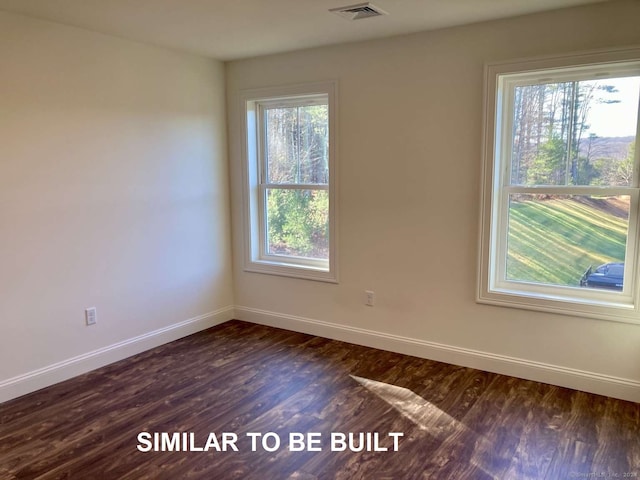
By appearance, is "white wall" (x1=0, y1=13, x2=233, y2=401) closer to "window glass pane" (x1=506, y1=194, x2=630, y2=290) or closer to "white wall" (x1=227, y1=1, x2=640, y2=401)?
"white wall" (x1=227, y1=1, x2=640, y2=401)

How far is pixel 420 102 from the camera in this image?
344 cm

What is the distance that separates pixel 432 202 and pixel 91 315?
8.54 ft

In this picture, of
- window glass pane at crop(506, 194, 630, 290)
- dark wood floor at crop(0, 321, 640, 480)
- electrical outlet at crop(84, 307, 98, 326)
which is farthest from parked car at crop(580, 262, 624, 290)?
electrical outlet at crop(84, 307, 98, 326)

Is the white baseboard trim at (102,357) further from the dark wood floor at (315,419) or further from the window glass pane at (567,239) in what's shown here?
the window glass pane at (567,239)

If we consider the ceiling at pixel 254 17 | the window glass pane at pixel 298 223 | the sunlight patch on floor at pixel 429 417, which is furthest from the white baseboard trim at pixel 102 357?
the ceiling at pixel 254 17

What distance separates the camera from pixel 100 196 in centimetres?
342

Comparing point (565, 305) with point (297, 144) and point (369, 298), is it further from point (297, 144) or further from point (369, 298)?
point (297, 144)

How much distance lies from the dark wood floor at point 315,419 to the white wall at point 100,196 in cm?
38

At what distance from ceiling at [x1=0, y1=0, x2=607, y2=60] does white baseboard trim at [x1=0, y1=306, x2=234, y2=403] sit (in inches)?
89.3

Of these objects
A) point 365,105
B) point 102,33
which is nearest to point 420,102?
point 365,105

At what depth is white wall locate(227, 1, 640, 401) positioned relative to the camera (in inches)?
118

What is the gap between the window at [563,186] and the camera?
2920 mm

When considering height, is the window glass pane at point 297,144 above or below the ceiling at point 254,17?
below

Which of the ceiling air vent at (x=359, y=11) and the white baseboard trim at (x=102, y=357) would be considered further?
the white baseboard trim at (x=102, y=357)
